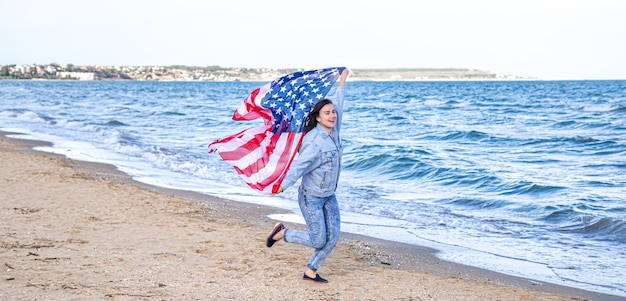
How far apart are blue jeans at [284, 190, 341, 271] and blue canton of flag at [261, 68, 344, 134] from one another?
741 mm

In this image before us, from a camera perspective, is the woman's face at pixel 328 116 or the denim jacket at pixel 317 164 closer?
the denim jacket at pixel 317 164

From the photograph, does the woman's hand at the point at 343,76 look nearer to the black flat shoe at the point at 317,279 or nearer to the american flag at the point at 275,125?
the american flag at the point at 275,125

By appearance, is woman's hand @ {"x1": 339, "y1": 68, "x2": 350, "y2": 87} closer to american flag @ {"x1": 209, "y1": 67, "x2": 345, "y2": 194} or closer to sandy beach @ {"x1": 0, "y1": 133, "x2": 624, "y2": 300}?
american flag @ {"x1": 209, "y1": 67, "x2": 345, "y2": 194}

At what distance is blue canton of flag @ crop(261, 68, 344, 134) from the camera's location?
667cm

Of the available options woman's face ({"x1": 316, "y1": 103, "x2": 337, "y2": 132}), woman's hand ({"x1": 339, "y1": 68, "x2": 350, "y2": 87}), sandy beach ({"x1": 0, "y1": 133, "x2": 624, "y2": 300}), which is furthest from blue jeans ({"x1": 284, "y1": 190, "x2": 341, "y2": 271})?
woman's hand ({"x1": 339, "y1": 68, "x2": 350, "y2": 87})

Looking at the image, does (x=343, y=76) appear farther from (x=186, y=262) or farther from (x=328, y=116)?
(x=186, y=262)

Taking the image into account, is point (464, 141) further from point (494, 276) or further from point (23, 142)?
point (494, 276)

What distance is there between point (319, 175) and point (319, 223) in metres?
0.45

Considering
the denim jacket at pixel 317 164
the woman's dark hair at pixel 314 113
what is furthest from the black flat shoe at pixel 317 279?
the woman's dark hair at pixel 314 113

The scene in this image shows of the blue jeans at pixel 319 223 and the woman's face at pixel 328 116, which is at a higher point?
the woman's face at pixel 328 116

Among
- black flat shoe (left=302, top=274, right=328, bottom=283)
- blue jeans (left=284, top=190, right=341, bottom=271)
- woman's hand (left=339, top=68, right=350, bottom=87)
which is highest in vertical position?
woman's hand (left=339, top=68, right=350, bottom=87)

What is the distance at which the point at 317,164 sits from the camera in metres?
6.14

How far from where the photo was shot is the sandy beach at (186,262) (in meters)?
6.04

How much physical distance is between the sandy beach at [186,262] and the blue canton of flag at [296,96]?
147 centimetres
